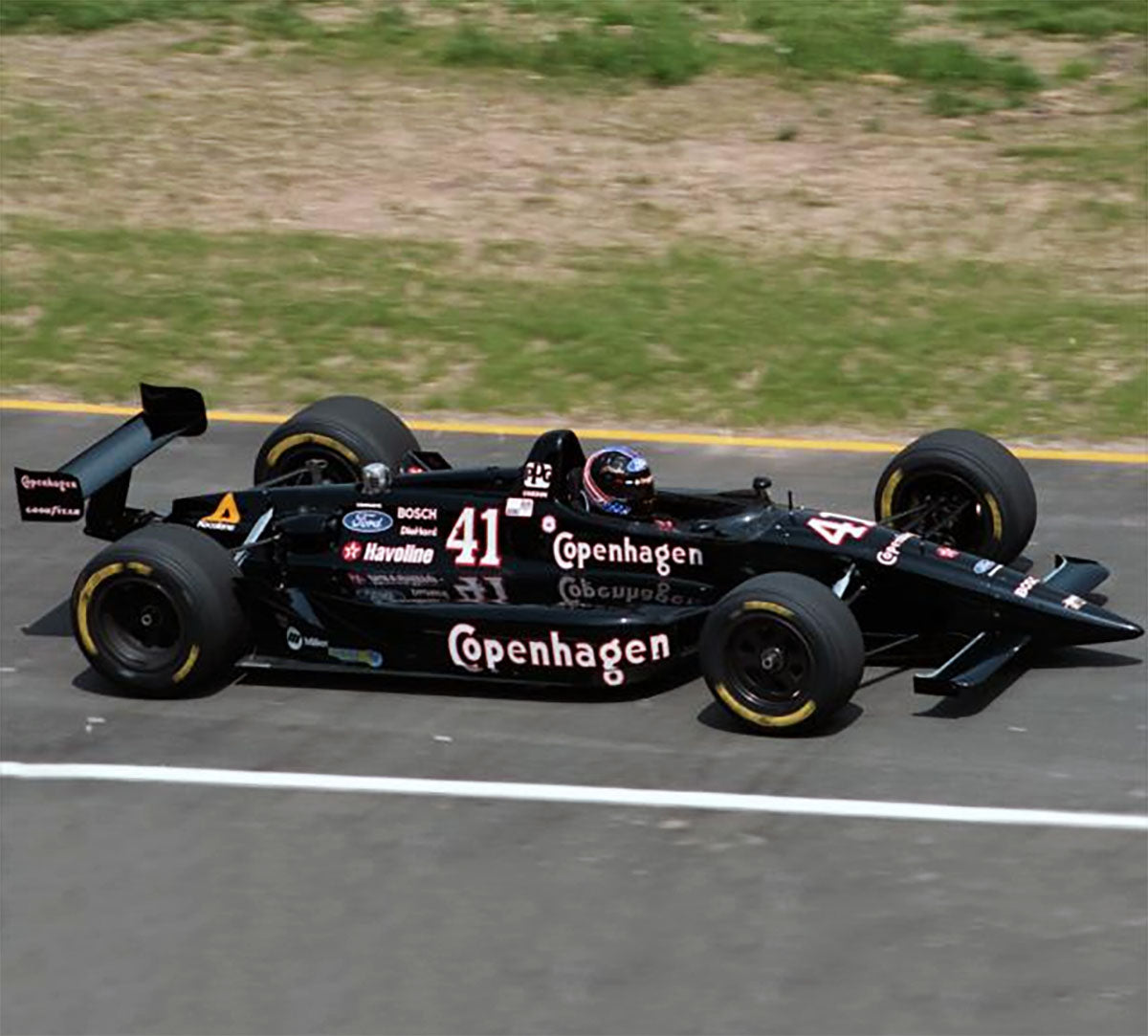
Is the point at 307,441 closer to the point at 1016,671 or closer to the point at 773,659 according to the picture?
the point at 773,659

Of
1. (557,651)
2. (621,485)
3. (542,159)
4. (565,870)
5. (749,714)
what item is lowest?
(565,870)

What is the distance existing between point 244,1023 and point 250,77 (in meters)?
15.1

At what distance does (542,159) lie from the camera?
20828 mm

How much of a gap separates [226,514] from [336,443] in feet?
2.76

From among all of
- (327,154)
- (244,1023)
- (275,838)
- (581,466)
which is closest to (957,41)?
(327,154)

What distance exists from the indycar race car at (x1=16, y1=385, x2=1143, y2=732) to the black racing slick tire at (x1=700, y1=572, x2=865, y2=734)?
1cm

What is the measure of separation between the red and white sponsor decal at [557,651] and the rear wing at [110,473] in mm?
2215

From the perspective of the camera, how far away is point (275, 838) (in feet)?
34.1

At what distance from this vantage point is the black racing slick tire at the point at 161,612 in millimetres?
11547

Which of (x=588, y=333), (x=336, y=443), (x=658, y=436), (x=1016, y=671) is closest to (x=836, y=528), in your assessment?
(x=1016, y=671)

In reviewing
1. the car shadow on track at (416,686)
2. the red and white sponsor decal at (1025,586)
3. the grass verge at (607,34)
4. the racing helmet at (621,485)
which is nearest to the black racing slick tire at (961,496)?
the red and white sponsor decal at (1025,586)

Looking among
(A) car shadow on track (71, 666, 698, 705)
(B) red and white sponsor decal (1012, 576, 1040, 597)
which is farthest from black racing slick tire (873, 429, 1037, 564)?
(A) car shadow on track (71, 666, 698, 705)

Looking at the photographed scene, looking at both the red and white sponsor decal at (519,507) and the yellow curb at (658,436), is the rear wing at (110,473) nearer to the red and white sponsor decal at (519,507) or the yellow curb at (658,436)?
the red and white sponsor decal at (519,507)

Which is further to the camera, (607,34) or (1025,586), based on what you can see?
(607,34)
